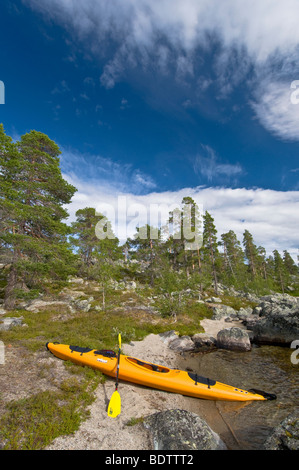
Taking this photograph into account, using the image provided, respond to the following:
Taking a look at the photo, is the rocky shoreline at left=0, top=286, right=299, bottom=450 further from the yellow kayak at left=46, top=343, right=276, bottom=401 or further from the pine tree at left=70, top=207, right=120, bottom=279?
the pine tree at left=70, top=207, right=120, bottom=279

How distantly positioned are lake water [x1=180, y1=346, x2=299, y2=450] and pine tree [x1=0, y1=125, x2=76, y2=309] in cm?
1330

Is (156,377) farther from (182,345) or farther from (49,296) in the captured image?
(49,296)

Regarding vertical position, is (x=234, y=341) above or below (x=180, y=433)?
below

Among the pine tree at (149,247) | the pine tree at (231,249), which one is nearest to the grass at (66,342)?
the pine tree at (149,247)

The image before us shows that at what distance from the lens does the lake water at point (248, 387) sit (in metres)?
6.00

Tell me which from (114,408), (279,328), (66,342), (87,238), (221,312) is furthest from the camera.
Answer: (87,238)

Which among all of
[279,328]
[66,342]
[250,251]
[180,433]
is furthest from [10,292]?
[250,251]

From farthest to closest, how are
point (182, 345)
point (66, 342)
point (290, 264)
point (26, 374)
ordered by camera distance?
point (290, 264)
point (182, 345)
point (66, 342)
point (26, 374)

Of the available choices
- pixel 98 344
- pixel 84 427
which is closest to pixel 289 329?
pixel 98 344

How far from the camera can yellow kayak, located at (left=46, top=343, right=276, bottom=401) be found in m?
7.62

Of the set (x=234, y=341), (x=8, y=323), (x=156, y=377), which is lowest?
(x=234, y=341)

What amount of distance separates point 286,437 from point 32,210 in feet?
61.6

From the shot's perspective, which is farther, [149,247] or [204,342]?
[149,247]

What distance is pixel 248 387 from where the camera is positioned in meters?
8.66
